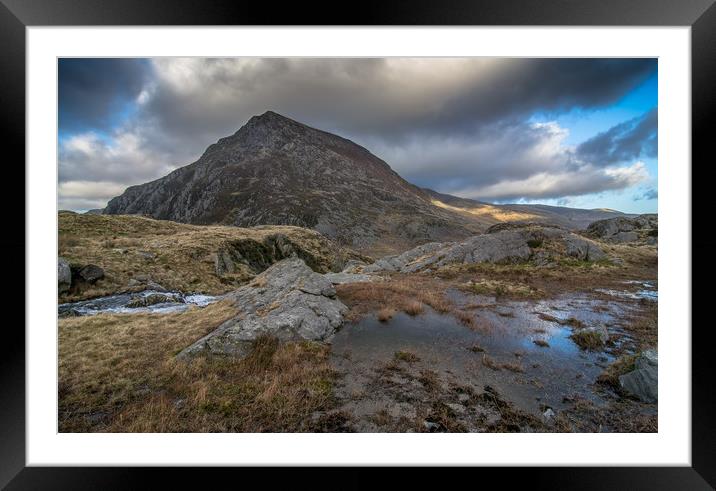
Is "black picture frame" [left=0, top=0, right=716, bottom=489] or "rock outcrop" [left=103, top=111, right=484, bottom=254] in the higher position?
"rock outcrop" [left=103, top=111, right=484, bottom=254]

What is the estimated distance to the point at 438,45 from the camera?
13.1 ft

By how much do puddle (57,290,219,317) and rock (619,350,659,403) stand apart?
1884cm

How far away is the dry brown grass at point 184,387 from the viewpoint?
15.4 ft

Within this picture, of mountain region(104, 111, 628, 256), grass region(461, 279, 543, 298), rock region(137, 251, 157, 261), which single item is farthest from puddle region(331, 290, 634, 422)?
mountain region(104, 111, 628, 256)

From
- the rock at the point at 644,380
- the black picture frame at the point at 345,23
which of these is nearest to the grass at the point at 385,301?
the rock at the point at 644,380

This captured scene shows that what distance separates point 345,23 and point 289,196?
414 ft

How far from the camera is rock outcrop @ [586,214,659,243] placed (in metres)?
47.0

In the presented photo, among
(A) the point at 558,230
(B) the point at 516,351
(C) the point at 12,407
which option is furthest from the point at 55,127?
(A) the point at 558,230

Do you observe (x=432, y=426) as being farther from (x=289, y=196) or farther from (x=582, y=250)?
(x=289, y=196)

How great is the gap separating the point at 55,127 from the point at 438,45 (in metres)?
6.12

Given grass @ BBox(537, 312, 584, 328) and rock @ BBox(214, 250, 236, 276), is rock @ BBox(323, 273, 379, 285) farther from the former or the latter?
rock @ BBox(214, 250, 236, 276)

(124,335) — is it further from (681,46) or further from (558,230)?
(558,230)

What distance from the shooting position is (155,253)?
24594 mm

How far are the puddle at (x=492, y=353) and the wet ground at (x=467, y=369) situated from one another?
3 centimetres
